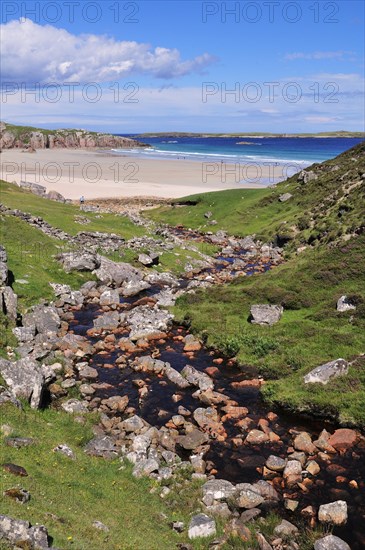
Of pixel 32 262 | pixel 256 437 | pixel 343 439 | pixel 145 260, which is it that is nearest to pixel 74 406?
pixel 256 437

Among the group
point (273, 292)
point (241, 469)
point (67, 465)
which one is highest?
point (273, 292)

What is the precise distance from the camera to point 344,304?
3212 cm

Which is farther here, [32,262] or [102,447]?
[32,262]

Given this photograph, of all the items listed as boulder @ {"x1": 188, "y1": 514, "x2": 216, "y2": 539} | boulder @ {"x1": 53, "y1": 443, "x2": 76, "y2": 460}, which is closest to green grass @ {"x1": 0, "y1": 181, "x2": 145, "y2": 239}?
boulder @ {"x1": 53, "y1": 443, "x2": 76, "y2": 460}

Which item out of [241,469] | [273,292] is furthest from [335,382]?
[273,292]

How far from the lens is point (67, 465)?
57.2 ft

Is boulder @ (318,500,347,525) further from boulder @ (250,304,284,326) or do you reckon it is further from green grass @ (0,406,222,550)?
boulder @ (250,304,284,326)

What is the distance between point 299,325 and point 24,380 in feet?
62.0

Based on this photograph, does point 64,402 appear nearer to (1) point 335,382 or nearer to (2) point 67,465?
(2) point 67,465

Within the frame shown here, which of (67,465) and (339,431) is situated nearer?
(67,465)

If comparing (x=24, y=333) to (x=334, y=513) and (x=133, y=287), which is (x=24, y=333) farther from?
(x=334, y=513)

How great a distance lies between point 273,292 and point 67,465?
78.0ft

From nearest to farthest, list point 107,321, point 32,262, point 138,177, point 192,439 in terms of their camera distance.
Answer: point 192,439 → point 107,321 → point 32,262 → point 138,177

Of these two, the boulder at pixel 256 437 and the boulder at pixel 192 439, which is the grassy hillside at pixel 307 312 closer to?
the boulder at pixel 256 437
